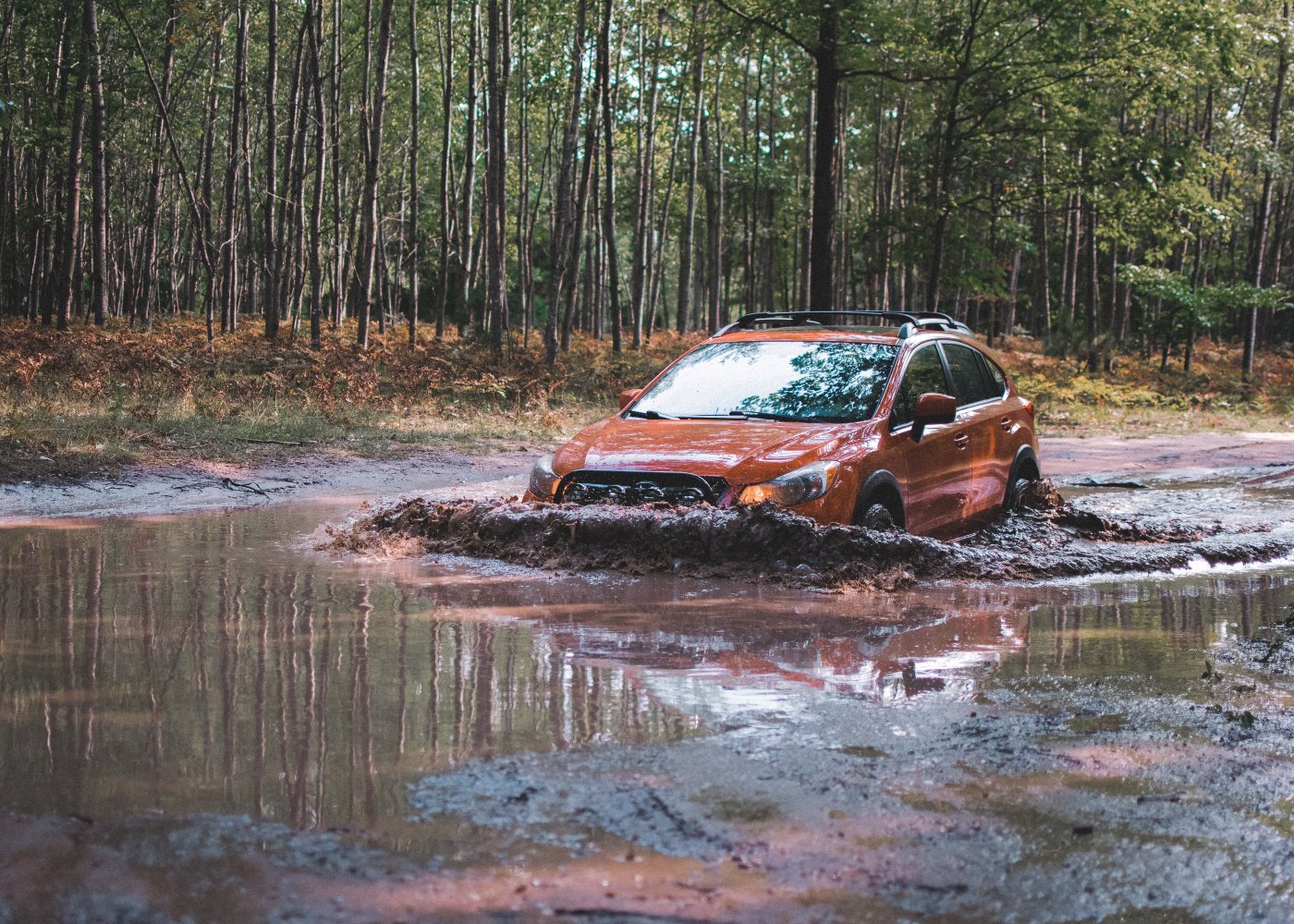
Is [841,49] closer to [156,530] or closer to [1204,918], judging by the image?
[156,530]

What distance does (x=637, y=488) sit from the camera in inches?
297

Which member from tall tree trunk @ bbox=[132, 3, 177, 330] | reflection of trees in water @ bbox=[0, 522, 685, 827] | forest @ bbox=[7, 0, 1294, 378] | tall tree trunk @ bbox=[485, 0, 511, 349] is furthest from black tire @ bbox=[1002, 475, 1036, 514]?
tall tree trunk @ bbox=[132, 3, 177, 330]

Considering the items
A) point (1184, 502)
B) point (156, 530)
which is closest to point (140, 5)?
point (156, 530)

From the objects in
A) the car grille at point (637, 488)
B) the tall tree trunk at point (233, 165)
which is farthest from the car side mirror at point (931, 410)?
the tall tree trunk at point (233, 165)

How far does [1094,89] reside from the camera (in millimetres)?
20938

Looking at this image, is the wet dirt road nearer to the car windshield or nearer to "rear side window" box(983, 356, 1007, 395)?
the car windshield

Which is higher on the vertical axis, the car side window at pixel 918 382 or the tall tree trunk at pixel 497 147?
the tall tree trunk at pixel 497 147

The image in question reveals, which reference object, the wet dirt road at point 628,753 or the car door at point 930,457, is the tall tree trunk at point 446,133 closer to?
the car door at point 930,457

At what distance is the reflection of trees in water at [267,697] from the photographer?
3854mm

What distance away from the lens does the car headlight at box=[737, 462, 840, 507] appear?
734 centimetres

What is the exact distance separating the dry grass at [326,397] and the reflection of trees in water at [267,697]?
5.79m

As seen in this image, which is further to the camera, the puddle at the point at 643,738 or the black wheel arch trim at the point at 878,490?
the black wheel arch trim at the point at 878,490

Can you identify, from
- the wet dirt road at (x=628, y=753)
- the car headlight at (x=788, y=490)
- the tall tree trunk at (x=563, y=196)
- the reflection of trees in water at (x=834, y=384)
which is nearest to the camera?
the wet dirt road at (x=628, y=753)

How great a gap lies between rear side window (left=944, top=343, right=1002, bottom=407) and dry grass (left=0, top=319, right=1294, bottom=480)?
733 centimetres
